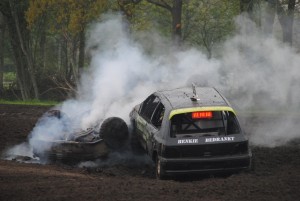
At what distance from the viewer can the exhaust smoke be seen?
13.3m

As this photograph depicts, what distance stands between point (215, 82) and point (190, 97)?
5.42 metres

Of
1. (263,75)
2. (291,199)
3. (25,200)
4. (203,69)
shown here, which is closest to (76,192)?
(25,200)

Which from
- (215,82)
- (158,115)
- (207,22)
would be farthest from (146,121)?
(207,22)

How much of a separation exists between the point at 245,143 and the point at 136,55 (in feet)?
26.2

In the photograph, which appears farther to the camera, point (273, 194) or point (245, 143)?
point (245, 143)

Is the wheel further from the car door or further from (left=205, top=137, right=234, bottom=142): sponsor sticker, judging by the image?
(left=205, top=137, right=234, bottom=142): sponsor sticker

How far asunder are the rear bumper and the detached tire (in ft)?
7.48

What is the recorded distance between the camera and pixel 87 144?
35.7 ft

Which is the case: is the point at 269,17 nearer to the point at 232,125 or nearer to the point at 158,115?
the point at 158,115

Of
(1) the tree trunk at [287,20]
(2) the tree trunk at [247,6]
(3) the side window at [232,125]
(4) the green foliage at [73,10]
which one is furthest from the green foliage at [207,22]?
(3) the side window at [232,125]

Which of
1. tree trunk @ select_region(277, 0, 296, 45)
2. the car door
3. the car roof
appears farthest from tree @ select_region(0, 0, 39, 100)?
the car roof

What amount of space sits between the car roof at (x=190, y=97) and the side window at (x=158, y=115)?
0.18 meters

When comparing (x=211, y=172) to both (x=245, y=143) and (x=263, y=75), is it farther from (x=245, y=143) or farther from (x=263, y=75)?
(x=263, y=75)

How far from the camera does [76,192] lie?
767 centimetres
